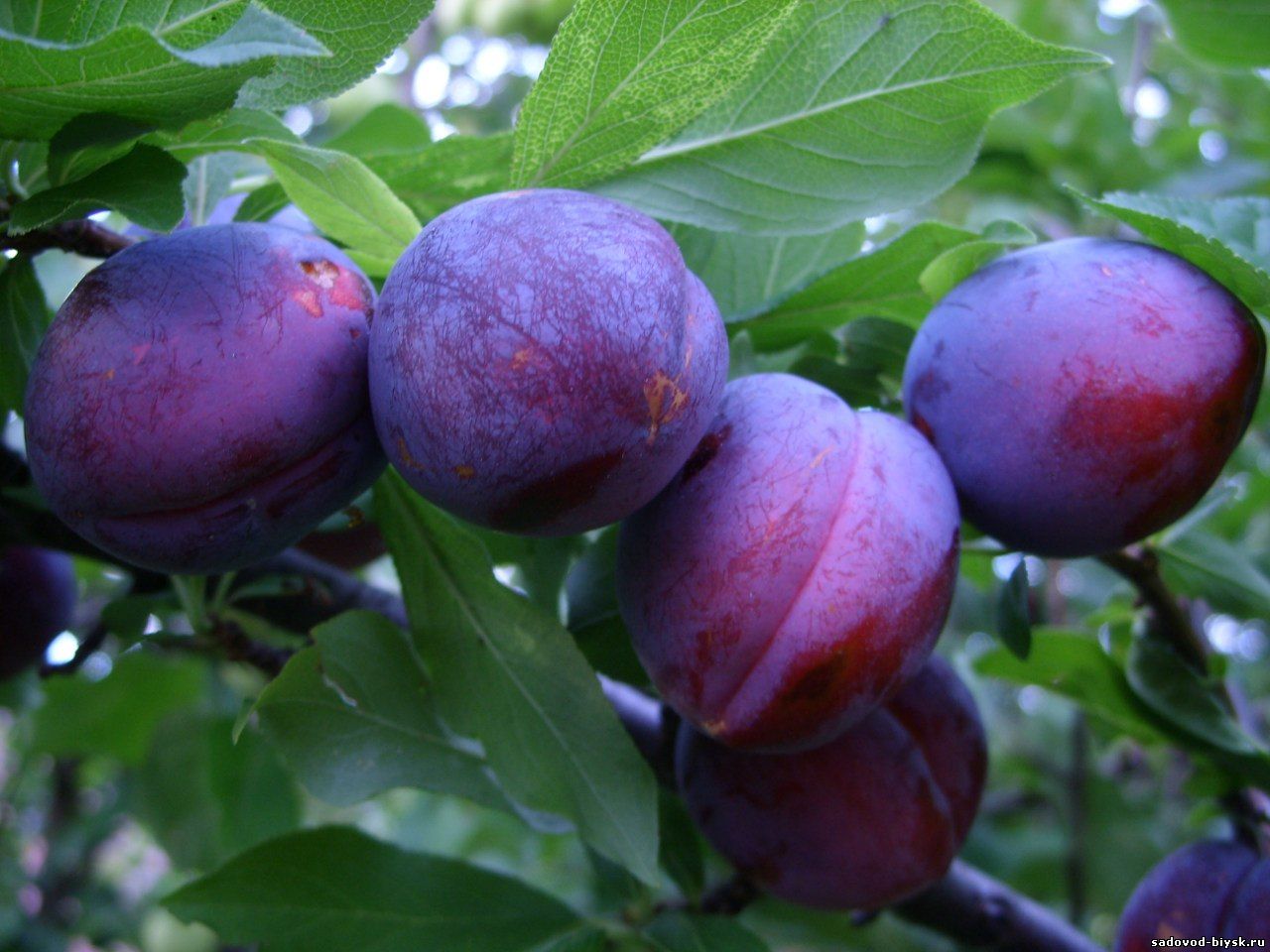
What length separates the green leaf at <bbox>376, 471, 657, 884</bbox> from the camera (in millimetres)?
856

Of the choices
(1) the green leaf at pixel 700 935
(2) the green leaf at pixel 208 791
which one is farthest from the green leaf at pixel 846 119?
(2) the green leaf at pixel 208 791

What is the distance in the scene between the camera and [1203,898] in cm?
104

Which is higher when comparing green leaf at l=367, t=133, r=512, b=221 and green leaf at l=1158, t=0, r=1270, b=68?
green leaf at l=1158, t=0, r=1270, b=68

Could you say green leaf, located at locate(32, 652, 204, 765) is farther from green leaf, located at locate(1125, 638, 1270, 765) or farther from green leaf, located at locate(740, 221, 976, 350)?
green leaf, located at locate(1125, 638, 1270, 765)

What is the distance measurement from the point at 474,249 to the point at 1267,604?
899 millimetres

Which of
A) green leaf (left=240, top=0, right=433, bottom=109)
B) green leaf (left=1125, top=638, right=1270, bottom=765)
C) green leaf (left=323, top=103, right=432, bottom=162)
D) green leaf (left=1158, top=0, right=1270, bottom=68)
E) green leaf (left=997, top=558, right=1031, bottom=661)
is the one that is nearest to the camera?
green leaf (left=240, top=0, right=433, bottom=109)

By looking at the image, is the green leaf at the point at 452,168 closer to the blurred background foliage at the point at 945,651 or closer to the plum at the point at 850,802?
the blurred background foliage at the point at 945,651

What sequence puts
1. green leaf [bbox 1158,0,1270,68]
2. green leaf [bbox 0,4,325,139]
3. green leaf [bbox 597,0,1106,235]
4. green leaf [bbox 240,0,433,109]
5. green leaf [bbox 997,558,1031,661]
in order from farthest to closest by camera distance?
1. green leaf [bbox 1158,0,1270,68]
2. green leaf [bbox 997,558,1031,661]
3. green leaf [bbox 597,0,1106,235]
4. green leaf [bbox 240,0,433,109]
5. green leaf [bbox 0,4,325,139]

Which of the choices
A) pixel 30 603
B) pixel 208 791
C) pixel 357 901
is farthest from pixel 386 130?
pixel 208 791

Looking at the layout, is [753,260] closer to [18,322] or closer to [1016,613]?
[1016,613]

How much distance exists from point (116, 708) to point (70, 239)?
4.10 ft

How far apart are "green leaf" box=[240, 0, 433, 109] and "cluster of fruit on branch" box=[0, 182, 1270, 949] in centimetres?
10

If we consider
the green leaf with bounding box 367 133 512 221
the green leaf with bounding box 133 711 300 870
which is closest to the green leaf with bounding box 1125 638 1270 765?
the green leaf with bounding box 367 133 512 221

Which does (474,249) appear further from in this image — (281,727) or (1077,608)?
(1077,608)
